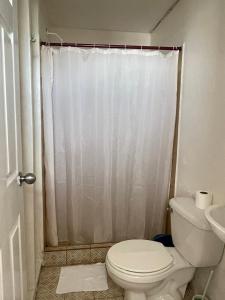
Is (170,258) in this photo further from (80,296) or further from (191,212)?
(80,296)

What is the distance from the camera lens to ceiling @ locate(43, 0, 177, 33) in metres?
2.09

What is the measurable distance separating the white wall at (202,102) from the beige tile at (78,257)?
0.87 m

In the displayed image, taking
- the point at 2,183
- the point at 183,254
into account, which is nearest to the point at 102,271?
the point at 183,254

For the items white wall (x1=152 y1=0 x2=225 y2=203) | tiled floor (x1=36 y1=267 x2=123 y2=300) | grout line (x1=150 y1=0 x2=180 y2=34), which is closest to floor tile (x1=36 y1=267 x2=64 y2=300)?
tiled floor (x1=36 y1=267 x2=123 y2=300)

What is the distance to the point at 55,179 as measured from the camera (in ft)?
6.66

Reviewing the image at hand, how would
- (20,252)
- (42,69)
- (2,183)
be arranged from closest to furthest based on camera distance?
(2,183) < (20,252) < (42,69)

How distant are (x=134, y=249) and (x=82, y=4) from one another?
197 cm

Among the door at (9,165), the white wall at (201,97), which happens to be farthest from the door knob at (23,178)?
the white wall at (201,97)

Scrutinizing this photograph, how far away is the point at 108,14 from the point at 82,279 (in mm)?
2315

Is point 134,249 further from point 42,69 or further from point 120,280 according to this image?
point 42,69

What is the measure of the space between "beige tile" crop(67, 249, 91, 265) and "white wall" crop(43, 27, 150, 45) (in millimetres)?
2114

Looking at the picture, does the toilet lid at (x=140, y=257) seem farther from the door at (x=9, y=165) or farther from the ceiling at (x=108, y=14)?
the ceiling at (x=108, y=14)

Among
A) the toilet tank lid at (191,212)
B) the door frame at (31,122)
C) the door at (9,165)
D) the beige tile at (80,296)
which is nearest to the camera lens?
the door at (9,165)

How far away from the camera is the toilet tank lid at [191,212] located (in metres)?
1.38
